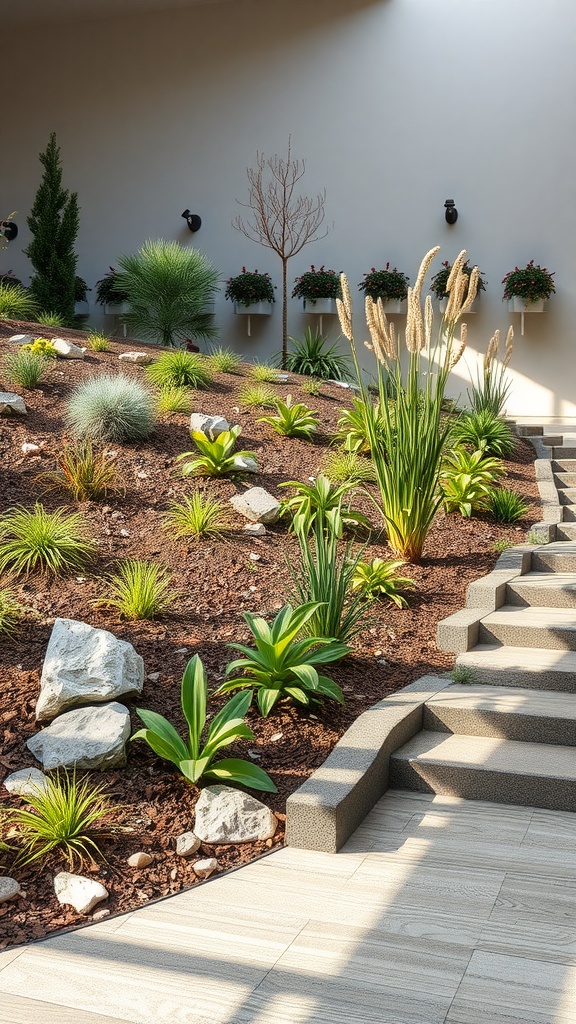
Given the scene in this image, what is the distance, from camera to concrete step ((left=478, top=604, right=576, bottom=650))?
3775 mm

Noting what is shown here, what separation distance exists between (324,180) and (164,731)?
8704 mm

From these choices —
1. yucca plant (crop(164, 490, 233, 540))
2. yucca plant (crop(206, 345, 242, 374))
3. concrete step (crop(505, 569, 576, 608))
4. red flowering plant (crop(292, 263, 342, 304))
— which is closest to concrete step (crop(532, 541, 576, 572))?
concrete step (crop(505, 569, 576, 608))

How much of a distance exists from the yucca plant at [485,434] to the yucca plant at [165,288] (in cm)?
333

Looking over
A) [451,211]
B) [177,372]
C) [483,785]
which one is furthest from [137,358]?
[483,785]

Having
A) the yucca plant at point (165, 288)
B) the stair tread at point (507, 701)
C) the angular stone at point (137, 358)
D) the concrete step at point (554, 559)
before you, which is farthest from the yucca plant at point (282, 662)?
the yucca plant at point (165, 288)

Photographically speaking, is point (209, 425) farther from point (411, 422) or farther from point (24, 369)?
point (411, 422)

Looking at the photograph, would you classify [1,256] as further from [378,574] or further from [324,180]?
[378,574]

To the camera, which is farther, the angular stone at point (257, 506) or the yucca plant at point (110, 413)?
the yucca plant at point (110, 413)

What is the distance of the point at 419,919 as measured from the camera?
2.19 meters

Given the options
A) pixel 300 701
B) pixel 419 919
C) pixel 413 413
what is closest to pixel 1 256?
pixel 413 413

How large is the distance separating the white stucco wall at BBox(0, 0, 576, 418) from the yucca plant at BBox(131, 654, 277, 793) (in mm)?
7709

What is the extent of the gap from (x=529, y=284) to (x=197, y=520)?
603 centimetres

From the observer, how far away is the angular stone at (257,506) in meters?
4.66

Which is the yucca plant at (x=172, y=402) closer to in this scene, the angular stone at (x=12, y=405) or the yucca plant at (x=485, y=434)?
the angular stone at (x=12, y=405)
